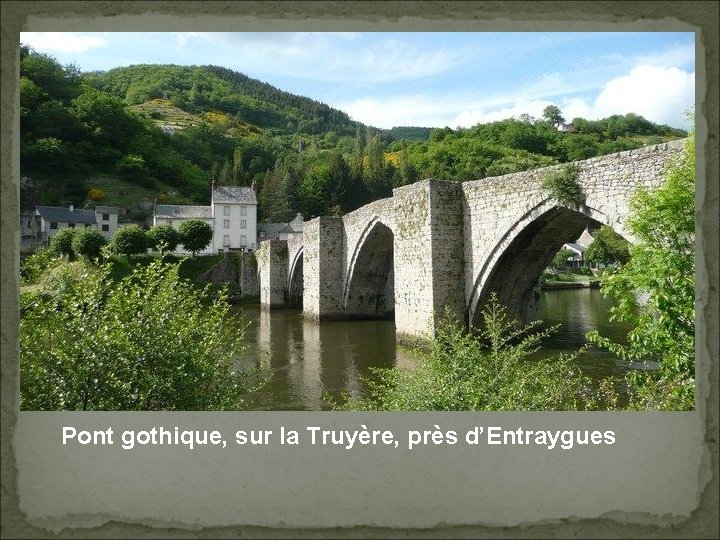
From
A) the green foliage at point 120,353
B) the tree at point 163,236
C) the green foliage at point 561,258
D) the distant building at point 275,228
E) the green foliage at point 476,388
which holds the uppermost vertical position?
the distant building at point 275,228

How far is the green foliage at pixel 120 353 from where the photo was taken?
4211mm

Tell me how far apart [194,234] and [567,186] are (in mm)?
31843

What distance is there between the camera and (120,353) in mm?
4387

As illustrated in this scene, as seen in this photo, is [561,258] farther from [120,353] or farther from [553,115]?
[120,353]

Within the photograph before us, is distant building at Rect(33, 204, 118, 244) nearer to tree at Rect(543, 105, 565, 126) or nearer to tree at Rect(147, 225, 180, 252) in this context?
tree at Rect(147, 225, 180, 252)

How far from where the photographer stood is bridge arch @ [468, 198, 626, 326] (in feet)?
39.6

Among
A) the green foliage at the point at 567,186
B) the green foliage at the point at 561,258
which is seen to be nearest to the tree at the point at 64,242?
the green foliage at the point at 567,186

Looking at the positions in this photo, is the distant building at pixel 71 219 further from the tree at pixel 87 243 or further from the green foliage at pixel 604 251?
the green foliage at pixel 604 251

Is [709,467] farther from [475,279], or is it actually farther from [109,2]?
[475,279]

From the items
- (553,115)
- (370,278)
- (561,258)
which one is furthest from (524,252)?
(553,115)

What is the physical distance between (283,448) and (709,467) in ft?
3.58

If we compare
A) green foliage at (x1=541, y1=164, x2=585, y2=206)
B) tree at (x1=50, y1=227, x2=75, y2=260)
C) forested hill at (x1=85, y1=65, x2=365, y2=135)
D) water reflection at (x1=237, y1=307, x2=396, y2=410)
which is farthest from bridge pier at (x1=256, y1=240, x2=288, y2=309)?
forested hill at (x1=85, y1=65, x2=365, y2=135)

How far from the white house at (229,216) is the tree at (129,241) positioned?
55.2 ft

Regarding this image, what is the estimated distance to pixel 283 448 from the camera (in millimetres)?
1605
